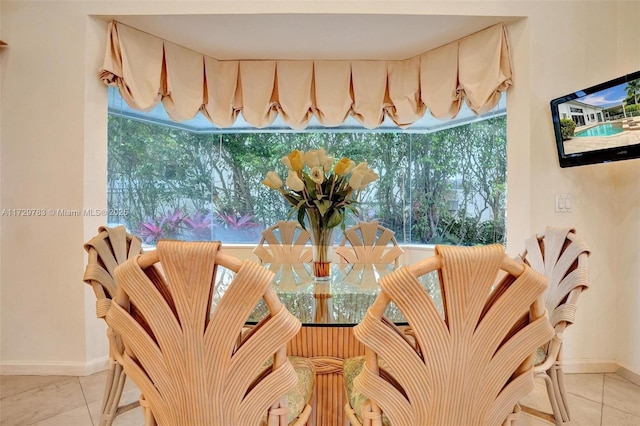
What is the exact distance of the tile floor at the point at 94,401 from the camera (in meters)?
1.97

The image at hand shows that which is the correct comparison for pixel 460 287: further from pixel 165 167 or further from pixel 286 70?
pixel 165 167

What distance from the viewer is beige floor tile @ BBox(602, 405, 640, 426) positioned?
6.40 ft

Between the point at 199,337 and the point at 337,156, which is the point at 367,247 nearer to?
the point at 337,156

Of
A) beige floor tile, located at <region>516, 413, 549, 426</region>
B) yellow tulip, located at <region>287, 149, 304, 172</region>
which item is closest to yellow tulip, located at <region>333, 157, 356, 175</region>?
yellow tulip, located at <region>287, 149, 304, 172</region>

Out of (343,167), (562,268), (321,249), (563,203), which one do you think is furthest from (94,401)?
(563,203)

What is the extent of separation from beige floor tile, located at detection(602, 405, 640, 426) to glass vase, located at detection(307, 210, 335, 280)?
1.65 m

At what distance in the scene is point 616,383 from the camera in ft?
7.98

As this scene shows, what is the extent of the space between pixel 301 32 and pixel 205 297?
260 cm

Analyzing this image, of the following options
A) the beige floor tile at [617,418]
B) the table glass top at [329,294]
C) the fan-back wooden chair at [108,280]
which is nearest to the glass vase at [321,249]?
the table glass top at [329,294]

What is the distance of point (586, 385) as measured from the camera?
2.40 m

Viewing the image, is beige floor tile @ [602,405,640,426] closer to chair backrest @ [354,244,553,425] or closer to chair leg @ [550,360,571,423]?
chair leg @ [550,360,571,423]

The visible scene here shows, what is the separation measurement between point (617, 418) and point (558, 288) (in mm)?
A: 1126

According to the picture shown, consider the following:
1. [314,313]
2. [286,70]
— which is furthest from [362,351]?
[286,70]

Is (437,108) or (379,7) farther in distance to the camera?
(437,108)
